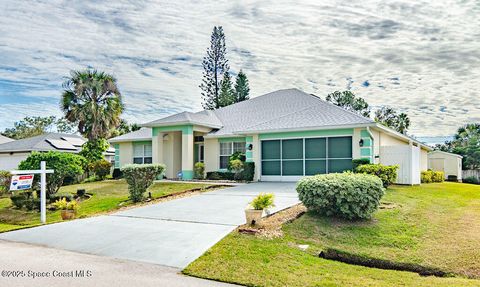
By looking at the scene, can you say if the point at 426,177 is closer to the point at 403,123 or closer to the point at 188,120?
the point at 188,120

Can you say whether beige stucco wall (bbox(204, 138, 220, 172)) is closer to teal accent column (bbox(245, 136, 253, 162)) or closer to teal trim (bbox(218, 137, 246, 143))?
teal trim (bbox(218, 137, 246, 143))

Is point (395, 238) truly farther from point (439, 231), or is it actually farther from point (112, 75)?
point (112, 75)

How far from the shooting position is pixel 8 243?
26.7 ft

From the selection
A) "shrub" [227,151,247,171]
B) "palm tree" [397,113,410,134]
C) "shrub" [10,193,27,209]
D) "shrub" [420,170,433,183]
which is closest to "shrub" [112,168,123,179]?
"shrub" [227,151,247,171]

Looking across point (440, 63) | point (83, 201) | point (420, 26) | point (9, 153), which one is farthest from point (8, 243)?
point (9, 153)

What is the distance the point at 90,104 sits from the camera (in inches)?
982

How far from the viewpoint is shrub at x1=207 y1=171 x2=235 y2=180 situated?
20755 millimetres

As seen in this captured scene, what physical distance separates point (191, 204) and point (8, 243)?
5475 mm

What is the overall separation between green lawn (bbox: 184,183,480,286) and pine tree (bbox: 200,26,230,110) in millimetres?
30671

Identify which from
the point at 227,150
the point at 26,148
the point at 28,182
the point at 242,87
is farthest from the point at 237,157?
the point at 242,87

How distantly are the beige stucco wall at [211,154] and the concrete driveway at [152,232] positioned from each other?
9748mm

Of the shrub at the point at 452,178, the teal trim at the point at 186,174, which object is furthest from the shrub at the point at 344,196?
the shrub at the point at 452,178

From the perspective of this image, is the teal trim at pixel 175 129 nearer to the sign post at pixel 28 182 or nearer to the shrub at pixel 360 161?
the shrub at pixel 360 161

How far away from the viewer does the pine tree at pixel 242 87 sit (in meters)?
41.5
